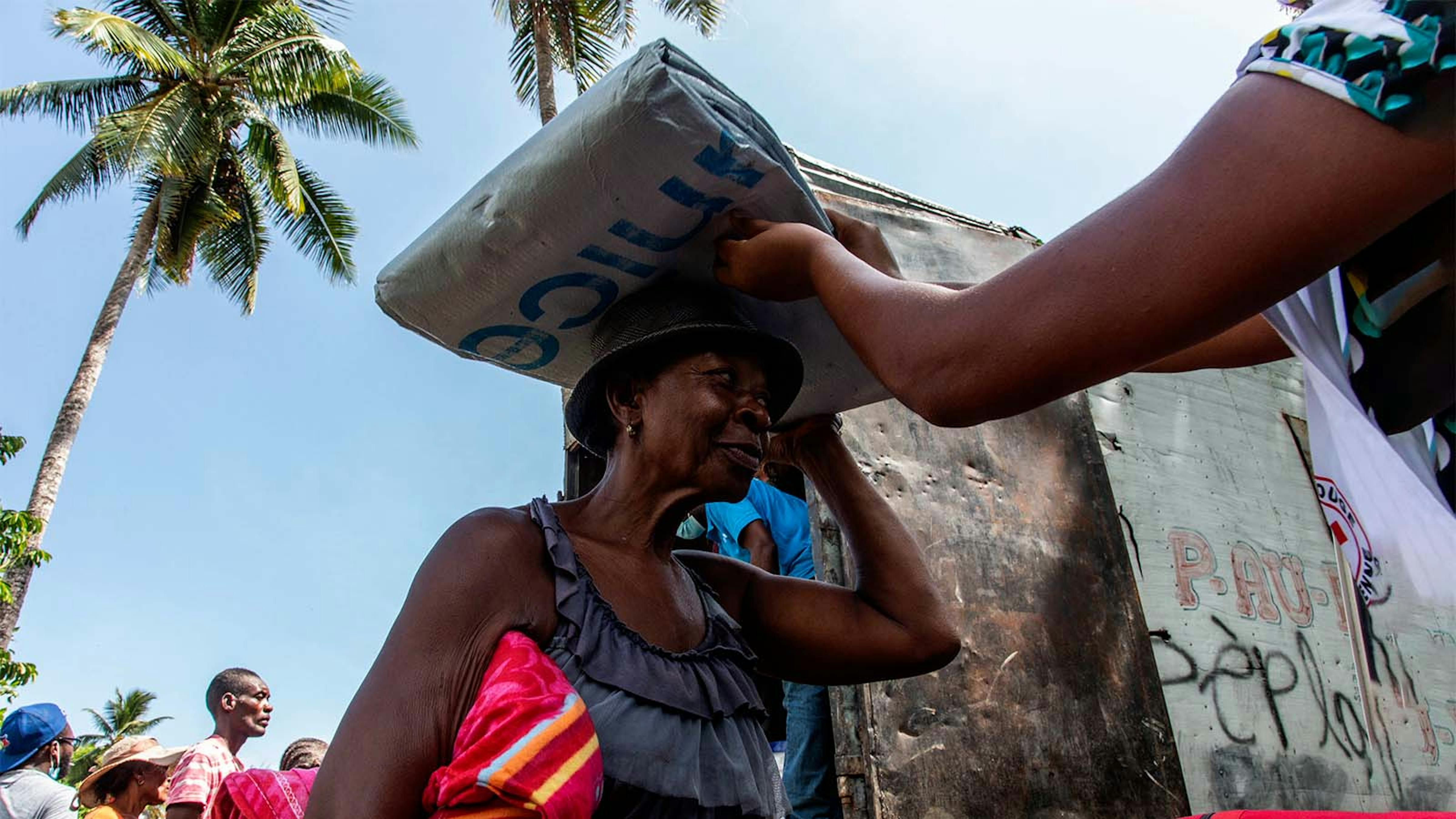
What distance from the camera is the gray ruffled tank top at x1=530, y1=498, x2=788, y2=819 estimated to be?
5.20 ft

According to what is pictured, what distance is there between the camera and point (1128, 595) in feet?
13.8

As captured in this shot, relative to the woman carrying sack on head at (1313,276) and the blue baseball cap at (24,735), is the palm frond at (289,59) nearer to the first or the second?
the blue baseball cap at (24,735)

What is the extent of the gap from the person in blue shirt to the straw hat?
3.08 m

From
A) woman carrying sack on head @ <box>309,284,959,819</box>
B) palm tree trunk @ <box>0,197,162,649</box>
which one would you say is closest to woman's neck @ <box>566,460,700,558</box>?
woman carrying sack on head @ <box>309,284,959,819</box>

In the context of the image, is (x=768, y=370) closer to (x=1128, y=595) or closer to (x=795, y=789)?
(x=795, y=789)

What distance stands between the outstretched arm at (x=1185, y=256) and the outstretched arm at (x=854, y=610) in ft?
3.49

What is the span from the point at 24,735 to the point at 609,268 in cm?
488

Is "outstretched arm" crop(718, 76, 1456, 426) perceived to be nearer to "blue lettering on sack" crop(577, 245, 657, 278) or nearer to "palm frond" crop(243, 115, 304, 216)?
"blue lettering on sack" crop(577, 245, 657, 278)

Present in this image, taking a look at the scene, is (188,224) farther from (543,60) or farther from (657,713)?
(657,713)

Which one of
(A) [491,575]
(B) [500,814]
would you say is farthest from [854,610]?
(B) [500,814]

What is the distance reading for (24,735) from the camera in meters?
4.92

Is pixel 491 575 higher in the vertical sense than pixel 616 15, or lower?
lower

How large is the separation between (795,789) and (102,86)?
16.9 m

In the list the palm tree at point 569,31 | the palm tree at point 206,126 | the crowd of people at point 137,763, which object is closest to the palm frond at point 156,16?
the palm tree at point 206,126
